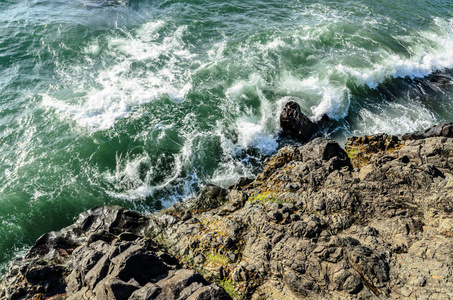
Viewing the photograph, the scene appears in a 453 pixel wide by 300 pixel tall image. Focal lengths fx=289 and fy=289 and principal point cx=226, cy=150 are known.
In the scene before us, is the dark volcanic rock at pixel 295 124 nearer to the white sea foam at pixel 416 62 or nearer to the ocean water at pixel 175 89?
the ocean water at pixel 175 89

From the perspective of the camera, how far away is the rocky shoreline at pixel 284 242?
7004 mm

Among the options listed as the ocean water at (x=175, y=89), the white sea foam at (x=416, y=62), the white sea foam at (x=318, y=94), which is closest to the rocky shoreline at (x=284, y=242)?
the ocean water at (x=175, y=89)

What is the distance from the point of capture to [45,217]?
12359mm

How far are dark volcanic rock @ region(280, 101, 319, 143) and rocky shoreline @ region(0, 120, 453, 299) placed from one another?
12.0ft

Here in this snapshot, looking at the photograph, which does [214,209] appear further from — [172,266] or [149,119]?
[149,119]

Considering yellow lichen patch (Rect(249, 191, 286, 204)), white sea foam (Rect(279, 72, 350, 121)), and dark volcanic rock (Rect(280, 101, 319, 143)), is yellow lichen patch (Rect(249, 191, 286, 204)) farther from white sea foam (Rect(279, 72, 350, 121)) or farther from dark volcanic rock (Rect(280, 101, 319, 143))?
white sea foam (Rect(279, 72, 350, 121))

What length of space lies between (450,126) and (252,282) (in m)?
12.7

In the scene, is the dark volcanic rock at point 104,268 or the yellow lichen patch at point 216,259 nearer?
the dark volcanic rock at point 104,268

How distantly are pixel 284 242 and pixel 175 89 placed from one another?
13.0m

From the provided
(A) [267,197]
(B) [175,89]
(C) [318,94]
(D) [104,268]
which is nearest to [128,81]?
(B) [175,89]

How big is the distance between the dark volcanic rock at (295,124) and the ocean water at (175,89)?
0.81 metres

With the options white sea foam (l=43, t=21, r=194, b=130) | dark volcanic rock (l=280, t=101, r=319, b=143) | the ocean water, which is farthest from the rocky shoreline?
white sea foam (l=43, t=21, r=194, b=130)

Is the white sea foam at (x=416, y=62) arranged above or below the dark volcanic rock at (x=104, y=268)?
above

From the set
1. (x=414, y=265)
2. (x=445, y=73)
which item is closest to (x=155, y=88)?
(x=414, y=265)
